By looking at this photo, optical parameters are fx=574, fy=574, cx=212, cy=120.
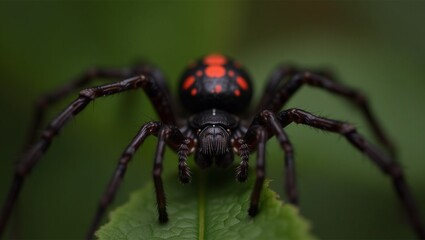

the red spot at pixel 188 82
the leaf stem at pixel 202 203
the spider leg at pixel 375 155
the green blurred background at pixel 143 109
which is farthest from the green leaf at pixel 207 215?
the green blurred background at pixel 143 109

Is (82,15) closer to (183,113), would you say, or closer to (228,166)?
(183,113)

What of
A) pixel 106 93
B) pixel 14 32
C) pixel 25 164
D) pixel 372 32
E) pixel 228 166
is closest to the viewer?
pixel 25 164

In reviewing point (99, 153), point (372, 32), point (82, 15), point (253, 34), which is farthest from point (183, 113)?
point (372, 32)

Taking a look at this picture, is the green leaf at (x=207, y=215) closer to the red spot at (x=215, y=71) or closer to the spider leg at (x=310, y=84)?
the spider leg at (x=310, y=84)

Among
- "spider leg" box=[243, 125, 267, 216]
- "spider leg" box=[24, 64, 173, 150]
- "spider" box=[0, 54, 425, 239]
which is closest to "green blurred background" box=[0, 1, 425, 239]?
"spider leg" box=[24, 64, 173, 150]

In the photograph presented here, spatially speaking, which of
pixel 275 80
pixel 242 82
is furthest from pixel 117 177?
pixel 275 80

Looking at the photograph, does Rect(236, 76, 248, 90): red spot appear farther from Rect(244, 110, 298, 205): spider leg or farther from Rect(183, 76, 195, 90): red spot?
Rect(244, 110, 298, 205): spider leg
